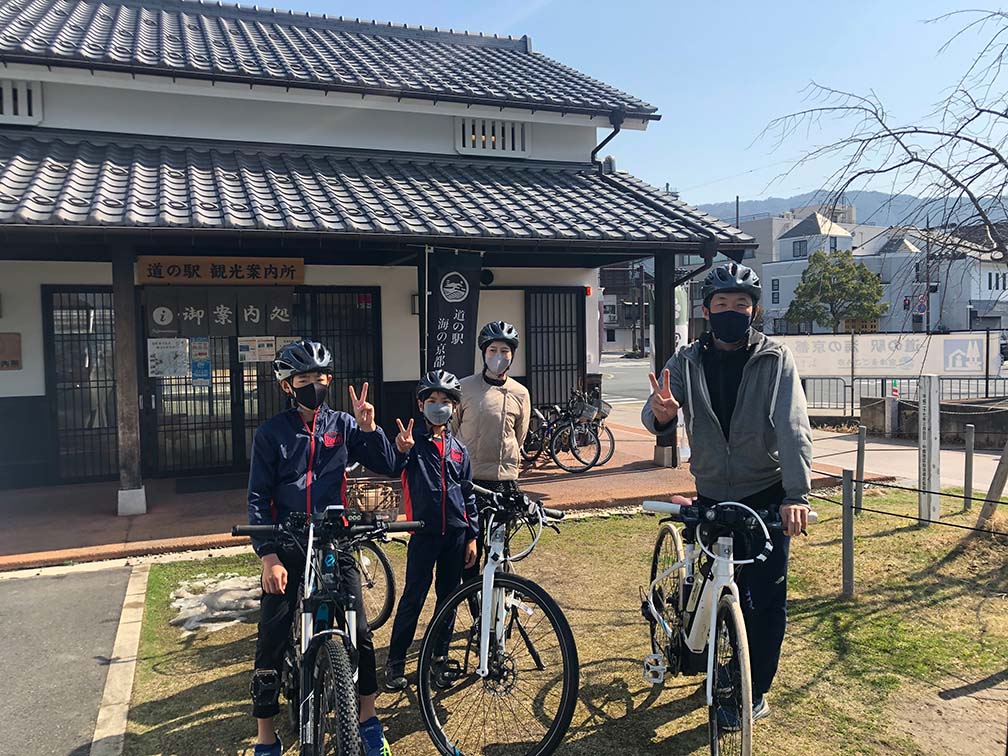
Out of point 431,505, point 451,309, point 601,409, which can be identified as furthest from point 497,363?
point 601,409

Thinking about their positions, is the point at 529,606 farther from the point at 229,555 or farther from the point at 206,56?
the point at 206,56

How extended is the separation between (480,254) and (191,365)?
430 cm

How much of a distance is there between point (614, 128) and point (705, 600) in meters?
9.75

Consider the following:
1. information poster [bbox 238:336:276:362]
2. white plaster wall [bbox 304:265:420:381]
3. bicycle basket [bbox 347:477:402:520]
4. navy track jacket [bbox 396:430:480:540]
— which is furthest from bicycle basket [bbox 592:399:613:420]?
navy track jacket [bbox 396:430:480:540]

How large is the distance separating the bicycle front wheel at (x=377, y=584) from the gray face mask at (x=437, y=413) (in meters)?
1.43

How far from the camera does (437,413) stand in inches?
151

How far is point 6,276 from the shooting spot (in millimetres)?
9031

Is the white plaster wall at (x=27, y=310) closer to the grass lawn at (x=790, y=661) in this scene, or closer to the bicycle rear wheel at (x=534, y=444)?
the grass lawn at (x=790, y=661)

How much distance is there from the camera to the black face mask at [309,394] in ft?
11.1

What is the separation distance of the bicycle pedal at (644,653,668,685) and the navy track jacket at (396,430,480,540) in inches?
45.6

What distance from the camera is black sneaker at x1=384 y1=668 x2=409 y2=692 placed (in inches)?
155

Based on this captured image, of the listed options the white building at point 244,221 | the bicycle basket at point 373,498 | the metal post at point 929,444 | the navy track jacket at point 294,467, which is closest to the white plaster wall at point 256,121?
the white building at point 244,221

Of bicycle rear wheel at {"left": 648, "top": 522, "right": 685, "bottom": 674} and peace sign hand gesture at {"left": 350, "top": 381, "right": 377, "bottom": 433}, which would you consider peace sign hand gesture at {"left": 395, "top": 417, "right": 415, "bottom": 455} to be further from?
bicycle rear wheel at {"left": 648, "top": 522, "right": 685, "bottom": 674}

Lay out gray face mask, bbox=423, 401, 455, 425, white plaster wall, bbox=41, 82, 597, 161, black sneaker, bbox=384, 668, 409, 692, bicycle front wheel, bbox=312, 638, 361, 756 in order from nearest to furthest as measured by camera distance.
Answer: bicycle front wheel, bbox=312, 638, 361, 756, gray face mask, bbox=423, 401, 455, 425, black sneaker, bbox=384, 668, 409, 692, white plaster wall, bbox=41, 82, 597, 161
